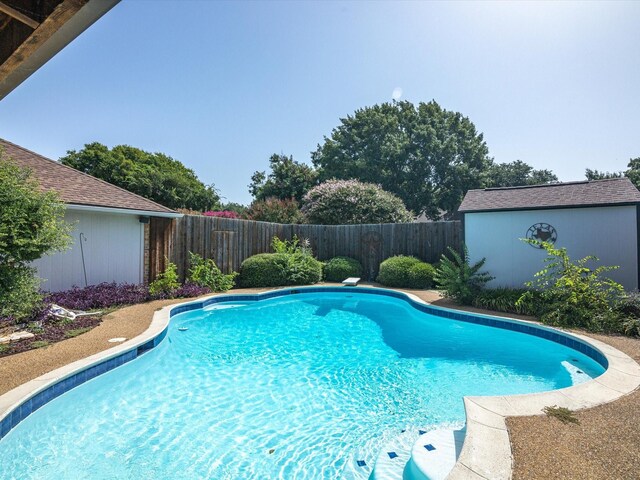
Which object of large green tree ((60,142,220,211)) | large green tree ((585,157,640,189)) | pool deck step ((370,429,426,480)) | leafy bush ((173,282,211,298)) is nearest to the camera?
pool deck step ((370,429,426,480))

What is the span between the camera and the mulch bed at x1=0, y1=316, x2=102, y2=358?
451 cm

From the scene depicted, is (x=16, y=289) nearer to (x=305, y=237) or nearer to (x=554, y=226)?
(x=305, y=237)

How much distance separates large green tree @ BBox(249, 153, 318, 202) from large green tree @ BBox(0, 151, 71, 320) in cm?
1573

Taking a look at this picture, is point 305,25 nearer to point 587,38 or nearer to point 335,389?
point 587,38

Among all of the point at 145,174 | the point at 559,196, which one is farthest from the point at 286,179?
the point at 559,196

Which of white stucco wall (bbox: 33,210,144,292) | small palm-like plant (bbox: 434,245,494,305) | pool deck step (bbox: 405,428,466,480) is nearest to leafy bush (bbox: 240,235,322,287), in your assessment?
white stucco wall (bbox: 33,210,144,292)

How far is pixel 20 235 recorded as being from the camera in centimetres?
485

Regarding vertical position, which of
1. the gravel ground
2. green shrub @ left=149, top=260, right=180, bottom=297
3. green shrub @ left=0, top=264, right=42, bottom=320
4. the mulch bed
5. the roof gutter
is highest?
the roof gutter

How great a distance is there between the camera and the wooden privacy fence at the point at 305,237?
9.80 meters

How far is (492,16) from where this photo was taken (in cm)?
617

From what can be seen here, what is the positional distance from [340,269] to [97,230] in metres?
7.32

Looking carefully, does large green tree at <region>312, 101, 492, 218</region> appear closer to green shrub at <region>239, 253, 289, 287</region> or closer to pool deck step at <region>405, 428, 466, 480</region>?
green shrub at <region>239, 253, 289, 287</region>

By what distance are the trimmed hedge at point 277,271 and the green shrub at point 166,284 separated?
2.40 m

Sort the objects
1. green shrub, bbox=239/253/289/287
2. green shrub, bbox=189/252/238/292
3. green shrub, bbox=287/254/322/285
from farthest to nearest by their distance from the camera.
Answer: green shrub, bbox=287/254/322/285 → green shrub, bbox=239/253/289/287 → green shrub, bbox=189/252/238/292
